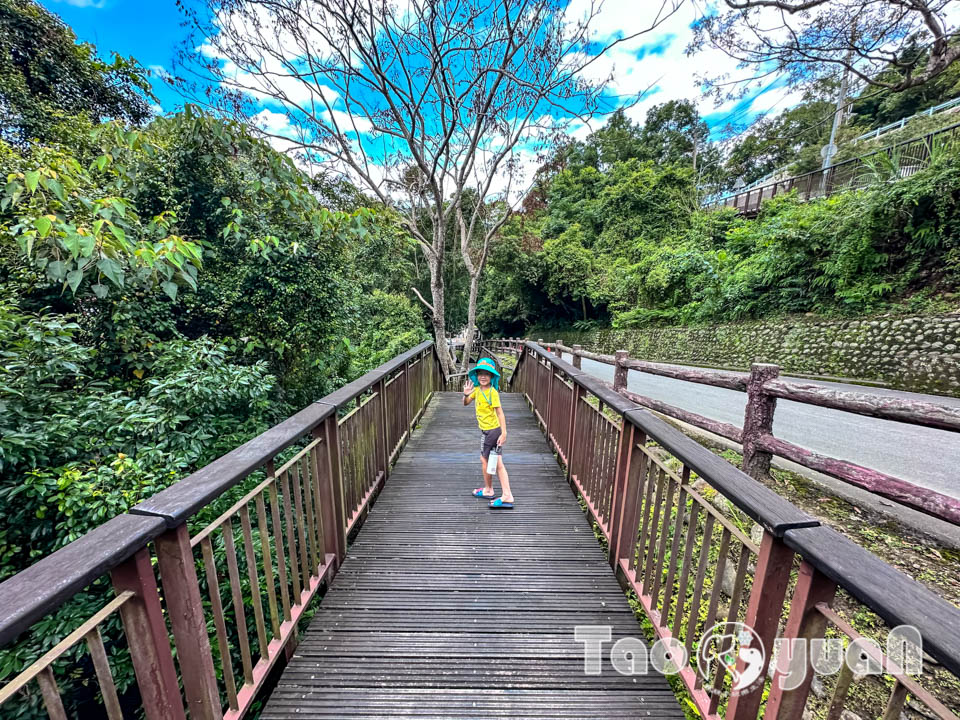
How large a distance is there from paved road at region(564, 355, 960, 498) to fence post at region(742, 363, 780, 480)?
4.03 ft

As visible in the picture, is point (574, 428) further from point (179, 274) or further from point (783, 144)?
point (783, 144)

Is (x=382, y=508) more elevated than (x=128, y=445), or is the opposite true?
(x=128, y=445)

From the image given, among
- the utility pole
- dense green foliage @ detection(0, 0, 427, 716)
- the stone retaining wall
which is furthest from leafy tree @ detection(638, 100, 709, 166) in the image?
dense green foliage @ detection(0, 0, 427, 716)

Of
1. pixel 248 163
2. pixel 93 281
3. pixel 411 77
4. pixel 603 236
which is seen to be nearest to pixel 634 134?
pixel 603 236

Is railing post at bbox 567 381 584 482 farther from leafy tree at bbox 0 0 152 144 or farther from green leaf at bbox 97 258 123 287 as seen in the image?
leafy tree at bbox 0 0 152 144

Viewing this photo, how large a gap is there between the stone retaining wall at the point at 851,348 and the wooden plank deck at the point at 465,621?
21.0ft

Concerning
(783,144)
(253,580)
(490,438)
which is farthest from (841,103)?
(253,580)

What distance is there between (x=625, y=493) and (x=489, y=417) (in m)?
1.22

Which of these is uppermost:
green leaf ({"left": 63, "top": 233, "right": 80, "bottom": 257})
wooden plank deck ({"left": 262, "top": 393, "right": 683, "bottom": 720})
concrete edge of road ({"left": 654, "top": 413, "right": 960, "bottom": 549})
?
green leaf ({"left": 63, "top": 233, "right": 80, "bottom": 257})

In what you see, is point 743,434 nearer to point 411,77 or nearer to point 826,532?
point 826,532

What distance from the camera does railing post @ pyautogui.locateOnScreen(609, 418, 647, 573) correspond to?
202cm

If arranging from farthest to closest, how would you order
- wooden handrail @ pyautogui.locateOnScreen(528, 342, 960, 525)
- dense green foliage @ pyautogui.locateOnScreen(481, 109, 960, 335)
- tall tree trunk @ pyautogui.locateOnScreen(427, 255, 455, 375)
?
tall tree trunk @ pyautogui.locateOnScreen(427, 255, 455, 375), dense green foliage @ pyautogui.locateOnScreen(481, 109, 960, 335), wooden handrail @ pyautogui.locateOnScreen(528, 342, 960, 525)

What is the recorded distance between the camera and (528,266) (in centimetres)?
1880

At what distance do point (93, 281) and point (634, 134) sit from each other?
3398cm
